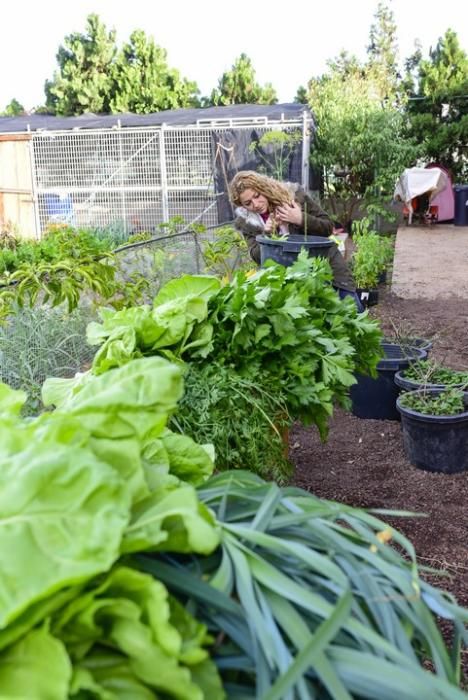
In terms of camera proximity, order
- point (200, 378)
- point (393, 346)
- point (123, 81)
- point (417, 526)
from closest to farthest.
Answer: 1. point (200, 378)
2. point (417, 526)
3. point (393, 346)
4. point (123, 81)

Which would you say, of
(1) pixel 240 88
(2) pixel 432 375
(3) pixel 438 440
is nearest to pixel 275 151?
(2) pixel 432 375

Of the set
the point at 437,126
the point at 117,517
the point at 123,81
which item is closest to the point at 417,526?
the point at 117,517

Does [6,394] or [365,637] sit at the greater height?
[6,394]

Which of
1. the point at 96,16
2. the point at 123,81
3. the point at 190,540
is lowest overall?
the point at 190,540

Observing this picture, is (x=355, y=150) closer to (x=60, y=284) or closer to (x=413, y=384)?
(x=413, y=384)

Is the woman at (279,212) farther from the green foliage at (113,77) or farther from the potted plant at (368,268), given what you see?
the green foliage at (113,77)

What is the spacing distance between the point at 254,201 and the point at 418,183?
1272 centimetres

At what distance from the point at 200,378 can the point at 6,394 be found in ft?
4.42

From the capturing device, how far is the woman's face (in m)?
4.95

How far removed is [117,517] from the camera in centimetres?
85

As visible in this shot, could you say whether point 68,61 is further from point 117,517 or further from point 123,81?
point 117,517

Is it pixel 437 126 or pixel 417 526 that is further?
pixel 437 126

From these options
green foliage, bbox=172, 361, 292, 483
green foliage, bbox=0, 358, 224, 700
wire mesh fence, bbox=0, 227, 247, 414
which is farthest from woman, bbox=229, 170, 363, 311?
green foliage, bbox=0, 358, 224, 700

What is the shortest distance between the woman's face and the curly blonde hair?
26 millimetres
